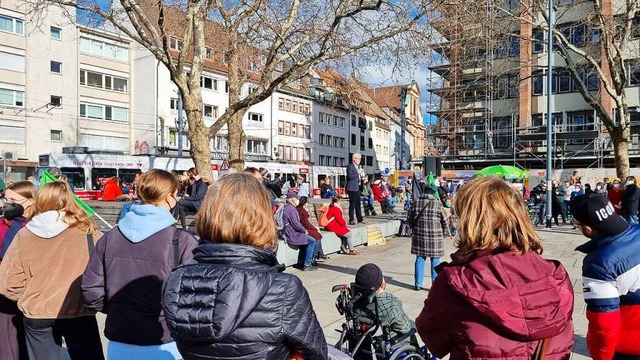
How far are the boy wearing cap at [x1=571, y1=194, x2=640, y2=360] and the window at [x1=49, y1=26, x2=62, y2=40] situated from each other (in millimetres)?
48250

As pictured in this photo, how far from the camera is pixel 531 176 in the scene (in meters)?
38.0

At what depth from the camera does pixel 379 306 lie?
3998mm

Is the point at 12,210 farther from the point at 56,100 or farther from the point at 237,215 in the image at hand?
the point at 56,100

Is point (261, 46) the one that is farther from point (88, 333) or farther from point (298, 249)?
point (88, 333)

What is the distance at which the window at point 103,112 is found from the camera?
149 feet

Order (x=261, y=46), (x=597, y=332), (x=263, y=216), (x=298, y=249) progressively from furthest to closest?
(x=261, y=46) < (x=298, y=249) < (x=597, y=332) < (x=263, y=216)

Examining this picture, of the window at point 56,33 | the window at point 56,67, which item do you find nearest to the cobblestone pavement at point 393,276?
the window at point 56,67

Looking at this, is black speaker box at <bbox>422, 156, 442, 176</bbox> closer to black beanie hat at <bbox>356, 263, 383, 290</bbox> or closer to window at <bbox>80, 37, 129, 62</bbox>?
black beanie hat at <bbox>356, 263, 383, 290</bbox>

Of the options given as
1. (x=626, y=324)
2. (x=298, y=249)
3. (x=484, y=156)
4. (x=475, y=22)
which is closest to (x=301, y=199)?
(x=298, y=249)

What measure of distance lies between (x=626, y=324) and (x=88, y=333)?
3.38 metres

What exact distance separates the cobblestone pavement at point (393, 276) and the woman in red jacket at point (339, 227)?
1.08ft

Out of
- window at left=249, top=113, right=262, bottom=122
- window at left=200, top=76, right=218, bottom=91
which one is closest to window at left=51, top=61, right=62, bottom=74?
window at left=200, top=76, right=218, bottom=91

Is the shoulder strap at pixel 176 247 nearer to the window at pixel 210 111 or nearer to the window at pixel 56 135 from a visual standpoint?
the window at pixel 56 135

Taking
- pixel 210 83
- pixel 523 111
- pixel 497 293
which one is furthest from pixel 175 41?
pixel 210 83
